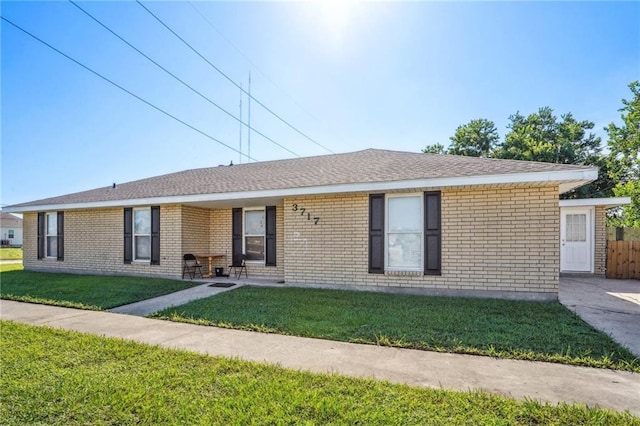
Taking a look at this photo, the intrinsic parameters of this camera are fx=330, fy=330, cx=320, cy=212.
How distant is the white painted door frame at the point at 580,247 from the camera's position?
37.5 feet

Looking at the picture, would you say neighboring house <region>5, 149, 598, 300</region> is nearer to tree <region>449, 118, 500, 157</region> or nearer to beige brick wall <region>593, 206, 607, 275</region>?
beige brick wall <region>593, 206, 607, 275</region>

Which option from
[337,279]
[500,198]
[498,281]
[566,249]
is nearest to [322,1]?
[500,198]

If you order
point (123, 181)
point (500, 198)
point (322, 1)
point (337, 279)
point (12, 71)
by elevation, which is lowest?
point (337, 279)

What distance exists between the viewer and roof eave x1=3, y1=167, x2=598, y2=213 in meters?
6.42

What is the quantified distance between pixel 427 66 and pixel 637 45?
5.41m

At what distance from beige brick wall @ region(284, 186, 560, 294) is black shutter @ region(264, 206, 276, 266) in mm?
2436

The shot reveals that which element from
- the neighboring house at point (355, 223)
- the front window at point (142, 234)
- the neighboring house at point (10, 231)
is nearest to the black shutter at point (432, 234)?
the neighboring house at point (355, 223)

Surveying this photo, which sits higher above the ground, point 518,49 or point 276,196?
point 518,49

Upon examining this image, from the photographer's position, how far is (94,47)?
8.84m

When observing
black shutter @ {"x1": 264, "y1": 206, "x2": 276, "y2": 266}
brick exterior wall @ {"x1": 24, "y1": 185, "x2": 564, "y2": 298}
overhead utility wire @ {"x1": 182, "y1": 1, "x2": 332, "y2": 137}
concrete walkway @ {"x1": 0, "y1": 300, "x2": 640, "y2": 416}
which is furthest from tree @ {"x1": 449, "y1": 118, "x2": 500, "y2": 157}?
concrete walkway @ {"x1": 0, "y1": 300, "x2": 640, "y2": 416}

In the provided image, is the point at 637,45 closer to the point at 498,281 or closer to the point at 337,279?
the point at 498,281

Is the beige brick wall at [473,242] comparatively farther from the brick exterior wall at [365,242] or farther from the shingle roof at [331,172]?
the shingle roof at [331,172]

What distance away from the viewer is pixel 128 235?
1193cm

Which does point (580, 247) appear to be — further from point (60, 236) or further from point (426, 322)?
point (60, 236)
